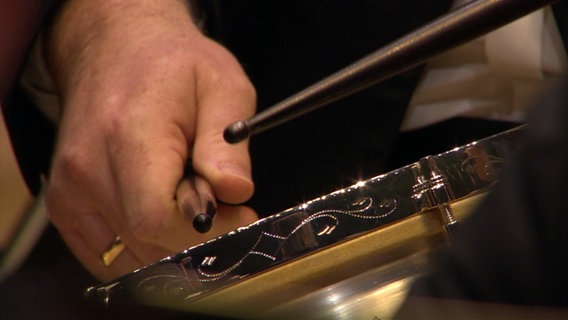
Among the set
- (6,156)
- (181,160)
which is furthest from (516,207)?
(6,156)

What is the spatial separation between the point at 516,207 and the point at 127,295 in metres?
0.18

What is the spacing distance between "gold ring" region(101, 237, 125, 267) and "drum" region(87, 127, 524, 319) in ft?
0.57

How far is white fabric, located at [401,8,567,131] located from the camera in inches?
22.3

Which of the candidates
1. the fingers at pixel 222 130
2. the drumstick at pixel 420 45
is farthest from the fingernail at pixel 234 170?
the drumstick at pixel 420 45

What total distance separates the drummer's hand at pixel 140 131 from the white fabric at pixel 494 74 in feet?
0.44

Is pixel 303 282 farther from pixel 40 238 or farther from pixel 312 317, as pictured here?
pixel 40 238

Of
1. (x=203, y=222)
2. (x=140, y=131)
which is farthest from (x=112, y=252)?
(x=203, y=222)

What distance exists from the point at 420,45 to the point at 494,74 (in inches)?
12.4

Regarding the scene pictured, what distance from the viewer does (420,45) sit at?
0.29m

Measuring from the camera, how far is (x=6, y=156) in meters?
0.91

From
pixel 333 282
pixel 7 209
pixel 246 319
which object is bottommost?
pixel 7 209

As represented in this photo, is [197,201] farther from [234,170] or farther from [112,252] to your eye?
[112,252]

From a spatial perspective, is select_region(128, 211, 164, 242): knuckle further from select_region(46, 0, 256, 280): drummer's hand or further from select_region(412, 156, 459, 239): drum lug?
select_region(412, 156, 459, 239): drum lug

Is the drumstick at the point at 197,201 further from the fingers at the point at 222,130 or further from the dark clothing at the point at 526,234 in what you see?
the dark clothing at the point at 526,234
